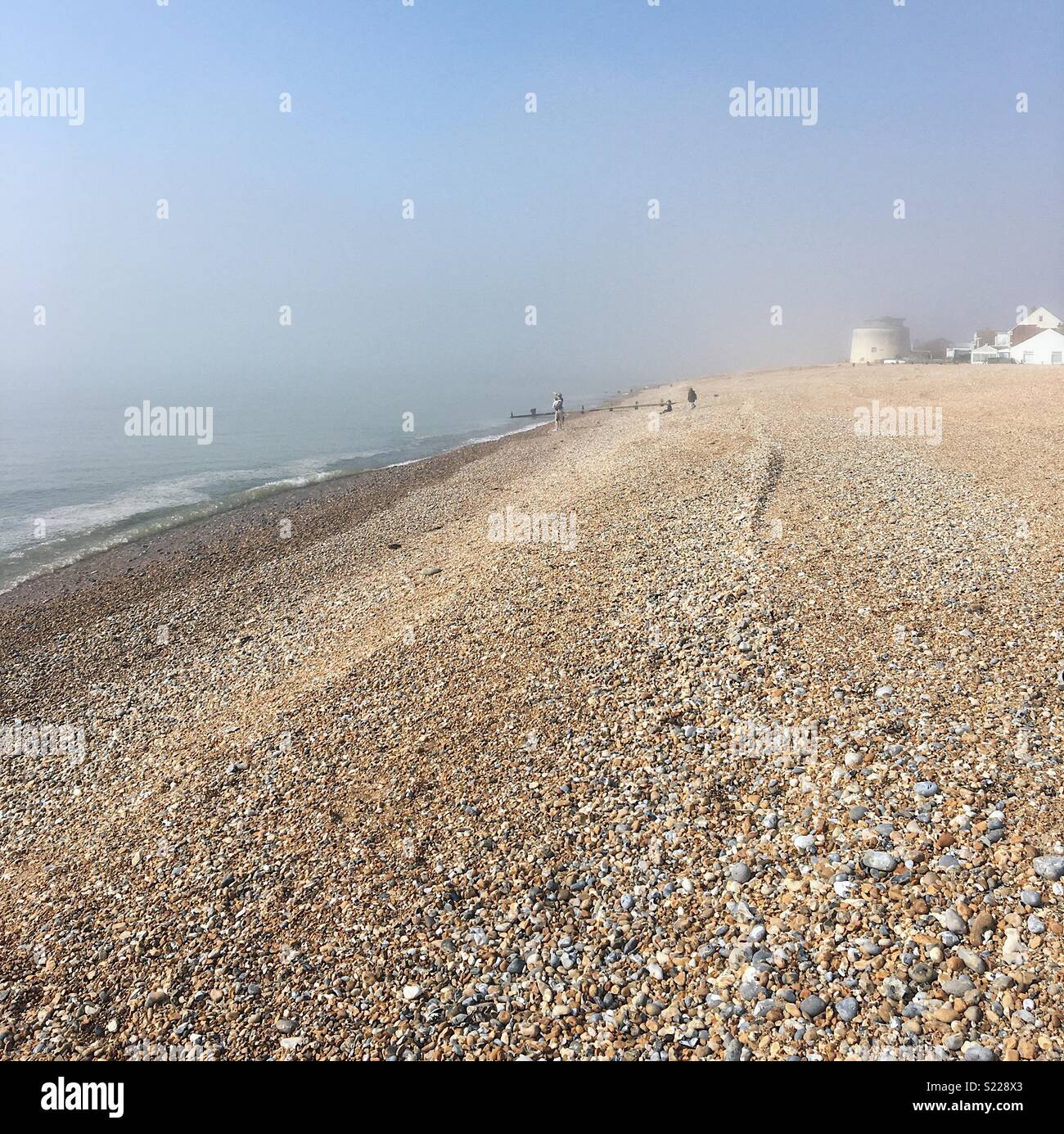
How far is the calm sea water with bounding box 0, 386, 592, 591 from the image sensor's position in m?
30.0

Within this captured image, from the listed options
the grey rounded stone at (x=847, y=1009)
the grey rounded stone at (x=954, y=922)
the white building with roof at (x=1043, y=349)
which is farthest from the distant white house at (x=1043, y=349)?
the grey rounded stone at (x=847, y=1009)

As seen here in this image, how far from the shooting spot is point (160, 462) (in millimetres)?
48031

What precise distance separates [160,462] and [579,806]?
160 feet

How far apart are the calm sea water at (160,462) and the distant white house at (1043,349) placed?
50.5 meters

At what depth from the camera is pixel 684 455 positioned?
27.3 m

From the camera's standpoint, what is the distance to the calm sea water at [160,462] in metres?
30.0

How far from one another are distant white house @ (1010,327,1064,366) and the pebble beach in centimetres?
6309

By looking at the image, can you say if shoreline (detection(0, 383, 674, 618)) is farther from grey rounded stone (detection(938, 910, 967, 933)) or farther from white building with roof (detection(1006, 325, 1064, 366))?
Result: white building with roof (detection(1006, 325, 1064, 366))

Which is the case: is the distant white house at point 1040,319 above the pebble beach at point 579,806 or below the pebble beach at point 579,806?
above

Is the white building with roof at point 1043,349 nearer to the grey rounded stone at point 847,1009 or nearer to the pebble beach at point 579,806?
the pebble beach at point 579,806

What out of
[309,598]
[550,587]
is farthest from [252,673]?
[550,587]

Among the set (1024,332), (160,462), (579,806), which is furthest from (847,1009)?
(1024,332)

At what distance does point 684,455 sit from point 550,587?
47.7 ft
